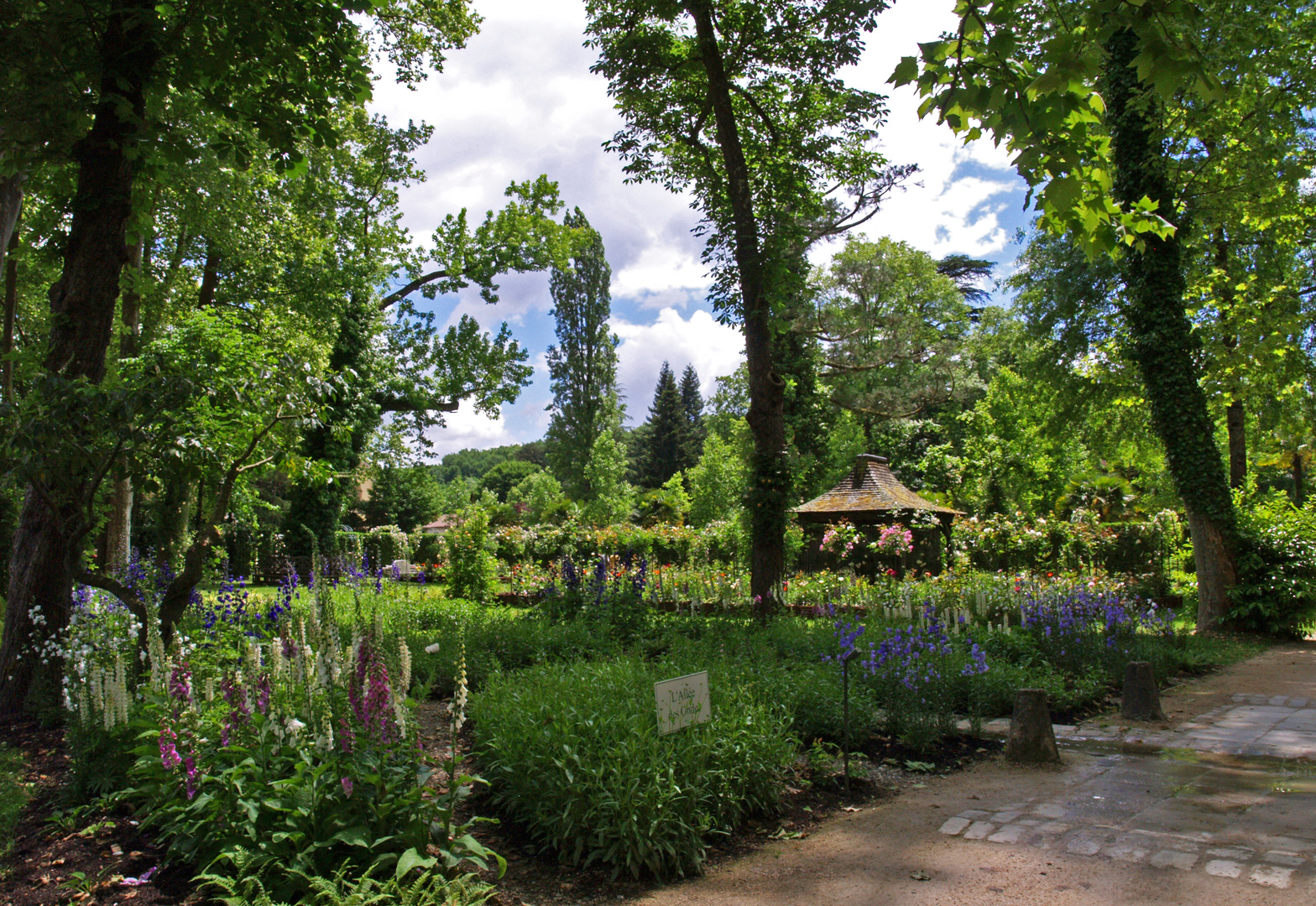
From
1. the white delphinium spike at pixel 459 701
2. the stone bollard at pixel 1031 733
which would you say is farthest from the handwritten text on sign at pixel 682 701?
the stone bollard at pixel 1031 733

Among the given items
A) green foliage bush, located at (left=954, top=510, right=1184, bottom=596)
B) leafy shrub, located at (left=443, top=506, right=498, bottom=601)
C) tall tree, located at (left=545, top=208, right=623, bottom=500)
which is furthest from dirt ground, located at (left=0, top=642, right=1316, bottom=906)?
tall tree, located at (left=545, top=208, right=623, bottom=500)

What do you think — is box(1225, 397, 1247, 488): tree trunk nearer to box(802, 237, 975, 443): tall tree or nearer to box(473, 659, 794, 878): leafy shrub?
box(802, 237, 975, 443): tall tree

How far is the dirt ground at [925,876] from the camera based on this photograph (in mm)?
2951

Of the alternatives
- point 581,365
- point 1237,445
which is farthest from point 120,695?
point 581,365

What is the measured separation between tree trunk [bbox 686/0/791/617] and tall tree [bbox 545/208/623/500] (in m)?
31.9

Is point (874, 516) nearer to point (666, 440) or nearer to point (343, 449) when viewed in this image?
point (343, 449)

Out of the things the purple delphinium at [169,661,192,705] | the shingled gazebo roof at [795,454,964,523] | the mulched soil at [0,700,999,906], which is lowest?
the mulched soil at [0,700,999,906]

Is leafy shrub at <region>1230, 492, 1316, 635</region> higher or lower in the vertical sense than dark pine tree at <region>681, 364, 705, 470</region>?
lower

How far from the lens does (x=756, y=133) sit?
40.2 feet

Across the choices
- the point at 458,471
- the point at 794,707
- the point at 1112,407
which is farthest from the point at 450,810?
the point at 458,471

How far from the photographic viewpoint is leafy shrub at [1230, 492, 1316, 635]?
1112cm

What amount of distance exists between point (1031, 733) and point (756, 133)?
10242 millimetres

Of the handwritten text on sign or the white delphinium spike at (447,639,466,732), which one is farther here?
the handwritten text on sign

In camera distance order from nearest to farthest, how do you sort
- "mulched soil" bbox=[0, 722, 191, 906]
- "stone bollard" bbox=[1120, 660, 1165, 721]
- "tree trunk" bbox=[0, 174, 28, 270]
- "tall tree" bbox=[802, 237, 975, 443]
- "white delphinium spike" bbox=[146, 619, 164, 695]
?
→ "mulched soil" bbox=[0, 722, 191, 906] < "white delphinium spike" bbox=[146, 619, 164, 695] < "stone bollard" bbox=[1120, 660, 1165, 721] < "tree trunk" bbox=[0, 174, 28, 270] < "tall tree" bbox=[802, 237, 975, 443]
